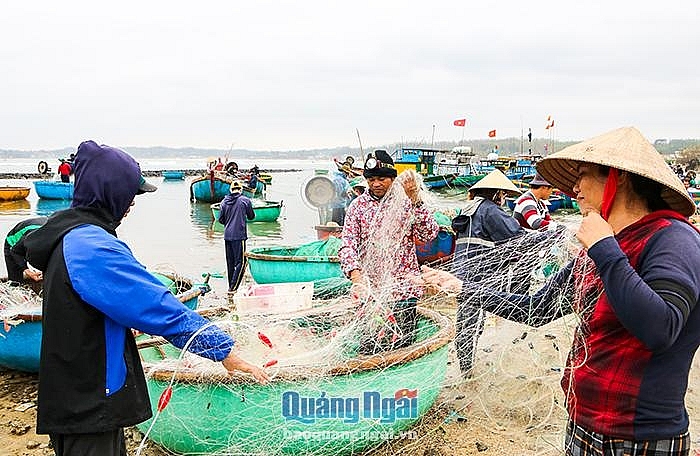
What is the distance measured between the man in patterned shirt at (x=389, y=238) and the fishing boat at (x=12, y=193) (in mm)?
29082

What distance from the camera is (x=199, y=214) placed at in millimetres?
24750

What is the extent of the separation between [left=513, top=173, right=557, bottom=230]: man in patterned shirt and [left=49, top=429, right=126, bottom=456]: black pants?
4660 millimetres

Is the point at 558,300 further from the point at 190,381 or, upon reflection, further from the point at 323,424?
the point at 190,381

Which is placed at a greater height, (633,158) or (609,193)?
(633,158)

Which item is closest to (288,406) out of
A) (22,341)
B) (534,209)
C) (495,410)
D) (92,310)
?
(92,310)

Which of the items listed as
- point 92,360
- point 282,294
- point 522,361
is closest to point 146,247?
point 282,294

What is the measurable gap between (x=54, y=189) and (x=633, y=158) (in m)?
31.7

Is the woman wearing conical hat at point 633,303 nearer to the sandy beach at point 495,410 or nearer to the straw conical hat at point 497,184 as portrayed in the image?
Answer: the sandy beach at point 495,410

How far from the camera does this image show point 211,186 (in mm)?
→ 28891

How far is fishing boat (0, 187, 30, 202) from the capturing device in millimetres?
27594

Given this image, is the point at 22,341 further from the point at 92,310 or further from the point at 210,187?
the point at 210,187

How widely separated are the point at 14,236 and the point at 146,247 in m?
10.8

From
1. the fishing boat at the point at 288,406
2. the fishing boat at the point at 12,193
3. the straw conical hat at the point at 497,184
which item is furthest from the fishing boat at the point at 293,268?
the fishing boat at the point at 12,193

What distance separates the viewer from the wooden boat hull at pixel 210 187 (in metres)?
29.0
